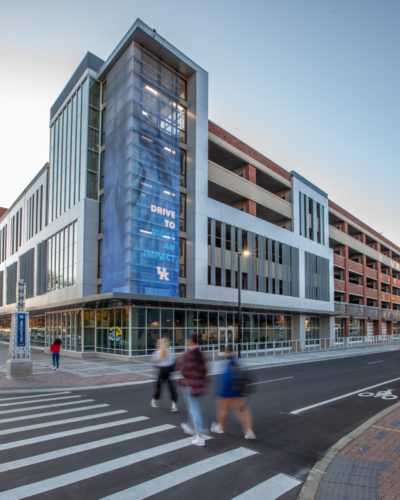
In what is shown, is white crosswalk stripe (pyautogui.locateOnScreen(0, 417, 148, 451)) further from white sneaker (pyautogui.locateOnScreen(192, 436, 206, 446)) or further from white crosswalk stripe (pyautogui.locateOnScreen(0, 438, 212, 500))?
white sneaker (pyautogui.locateOnScreen(192, 436, 206, 446))

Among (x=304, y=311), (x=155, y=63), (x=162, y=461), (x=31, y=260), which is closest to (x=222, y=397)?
(x=162, y=461)

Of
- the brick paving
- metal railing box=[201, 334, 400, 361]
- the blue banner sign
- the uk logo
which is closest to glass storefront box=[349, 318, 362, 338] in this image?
metal railing box=[201, 334, 400, 361]

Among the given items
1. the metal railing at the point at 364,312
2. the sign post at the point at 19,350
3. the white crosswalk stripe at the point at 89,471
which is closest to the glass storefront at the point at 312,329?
the metal railing at the point at 364,312

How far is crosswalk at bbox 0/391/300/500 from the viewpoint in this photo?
16.3 ft

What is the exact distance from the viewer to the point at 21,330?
52.1 feet

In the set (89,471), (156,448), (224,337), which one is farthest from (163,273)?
(89,471)

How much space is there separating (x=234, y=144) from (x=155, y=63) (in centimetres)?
965

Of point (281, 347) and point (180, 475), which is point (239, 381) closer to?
point (180, 475)

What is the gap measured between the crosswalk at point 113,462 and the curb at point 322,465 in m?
0.25

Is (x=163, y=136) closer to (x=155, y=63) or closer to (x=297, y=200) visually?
(x=155, y=63)

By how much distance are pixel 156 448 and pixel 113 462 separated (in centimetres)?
91

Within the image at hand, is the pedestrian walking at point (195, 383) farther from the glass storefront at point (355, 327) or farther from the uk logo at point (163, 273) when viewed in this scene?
the glass storefront at point (355, 327)

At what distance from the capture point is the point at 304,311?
35875 millimetres

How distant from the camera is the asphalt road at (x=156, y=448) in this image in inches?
200
